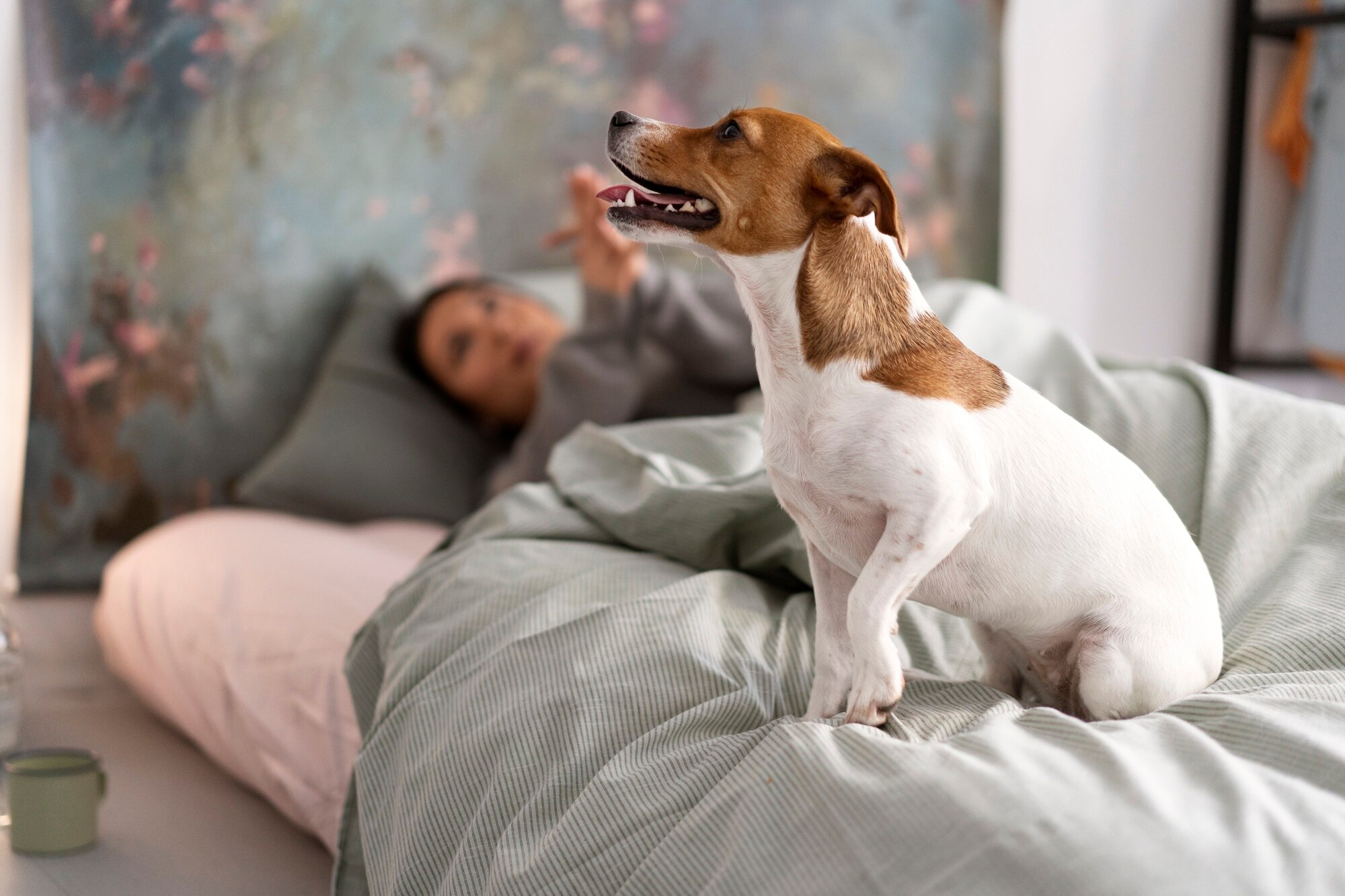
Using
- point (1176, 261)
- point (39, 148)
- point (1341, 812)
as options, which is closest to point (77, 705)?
point (39, 148)

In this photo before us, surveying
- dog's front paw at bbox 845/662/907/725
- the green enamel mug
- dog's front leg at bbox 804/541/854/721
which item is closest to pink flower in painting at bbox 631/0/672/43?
the green enamel mug

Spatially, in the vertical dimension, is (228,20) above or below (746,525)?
above

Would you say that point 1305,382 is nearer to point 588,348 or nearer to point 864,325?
point 588,348

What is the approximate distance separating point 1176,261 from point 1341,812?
265 centimetres

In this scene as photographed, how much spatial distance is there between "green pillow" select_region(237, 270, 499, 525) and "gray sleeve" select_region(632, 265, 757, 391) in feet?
1.37

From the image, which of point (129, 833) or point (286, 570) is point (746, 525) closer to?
point (286, 570)

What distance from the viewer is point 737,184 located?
758 mm

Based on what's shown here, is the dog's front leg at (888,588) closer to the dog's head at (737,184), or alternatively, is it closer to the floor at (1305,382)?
the dog's head at (737,184)

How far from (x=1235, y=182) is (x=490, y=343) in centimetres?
197

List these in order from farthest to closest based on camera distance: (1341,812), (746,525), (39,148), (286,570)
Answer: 1. (39,148)
2. (286,570)
3. (746,525)
4. (1341,812)

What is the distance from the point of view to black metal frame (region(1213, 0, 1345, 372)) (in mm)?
2836

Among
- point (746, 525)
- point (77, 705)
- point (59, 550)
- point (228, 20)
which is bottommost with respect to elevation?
point (77, 705)

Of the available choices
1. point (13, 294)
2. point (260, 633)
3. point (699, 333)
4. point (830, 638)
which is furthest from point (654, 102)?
point (830, 638)

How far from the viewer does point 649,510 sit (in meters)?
1.23
